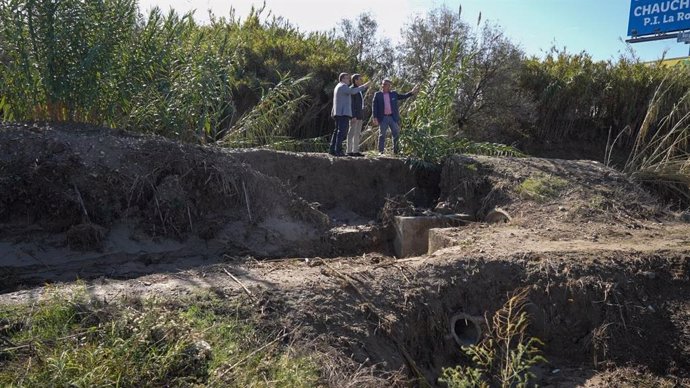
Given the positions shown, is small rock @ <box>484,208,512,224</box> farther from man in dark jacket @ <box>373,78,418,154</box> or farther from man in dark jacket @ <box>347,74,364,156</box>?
man in dark jacket @ <box>347,74,364,156</box>

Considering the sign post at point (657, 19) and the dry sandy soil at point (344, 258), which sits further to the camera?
the sign post at point (657, 19)

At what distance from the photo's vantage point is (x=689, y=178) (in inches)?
408

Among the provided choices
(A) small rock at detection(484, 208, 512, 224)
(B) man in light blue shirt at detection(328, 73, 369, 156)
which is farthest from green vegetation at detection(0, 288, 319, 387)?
Answer: (B) man in light blue shirt at detection(328, 73, 369, 156)

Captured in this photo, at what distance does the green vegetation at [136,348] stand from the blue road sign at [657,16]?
20309mm

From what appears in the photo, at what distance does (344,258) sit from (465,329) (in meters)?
1.56

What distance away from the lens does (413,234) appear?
8.55 metres

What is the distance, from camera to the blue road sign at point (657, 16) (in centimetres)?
2050

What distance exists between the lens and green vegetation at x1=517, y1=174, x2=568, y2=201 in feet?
29.0

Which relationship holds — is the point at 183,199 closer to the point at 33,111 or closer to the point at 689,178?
the point at 33,111

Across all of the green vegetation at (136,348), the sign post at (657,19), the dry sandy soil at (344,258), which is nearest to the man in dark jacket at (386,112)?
the dry sandy soil at (344,258)

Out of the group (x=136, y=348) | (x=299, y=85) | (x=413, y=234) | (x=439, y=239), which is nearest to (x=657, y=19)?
(x=299, y=85)

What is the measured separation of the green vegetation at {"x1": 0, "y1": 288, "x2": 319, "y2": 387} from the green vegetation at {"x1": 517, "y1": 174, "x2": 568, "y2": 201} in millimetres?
5195

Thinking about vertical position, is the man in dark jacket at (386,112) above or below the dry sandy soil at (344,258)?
above

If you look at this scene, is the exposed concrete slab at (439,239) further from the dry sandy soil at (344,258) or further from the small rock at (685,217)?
the small rock at (685,217)
